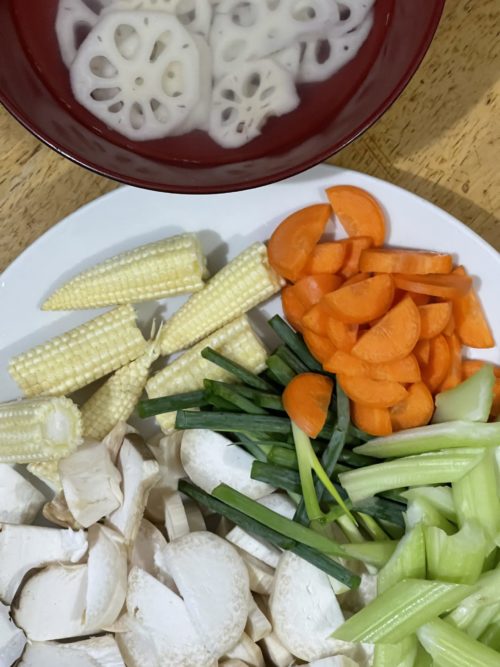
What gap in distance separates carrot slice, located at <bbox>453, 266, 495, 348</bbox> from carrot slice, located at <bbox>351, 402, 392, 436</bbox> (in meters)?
0.21

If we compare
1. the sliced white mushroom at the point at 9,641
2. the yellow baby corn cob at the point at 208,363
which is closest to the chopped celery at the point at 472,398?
the yellow baby corn cob at the point at 208,363

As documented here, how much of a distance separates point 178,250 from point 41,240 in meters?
0.25

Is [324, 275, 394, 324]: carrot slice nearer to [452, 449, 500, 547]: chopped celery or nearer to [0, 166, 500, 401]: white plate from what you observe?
[0, 166, 500, 401]: white plate

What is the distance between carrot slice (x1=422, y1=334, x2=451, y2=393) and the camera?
5.38 feet

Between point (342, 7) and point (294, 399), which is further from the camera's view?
point (294, 399)

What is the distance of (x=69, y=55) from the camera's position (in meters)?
1.47

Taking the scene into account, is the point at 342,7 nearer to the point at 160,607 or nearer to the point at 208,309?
the point at 208,309

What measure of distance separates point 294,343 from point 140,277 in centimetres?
30

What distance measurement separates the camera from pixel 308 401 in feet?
5.24

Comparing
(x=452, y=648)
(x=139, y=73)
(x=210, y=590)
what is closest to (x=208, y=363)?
(x=210, y=590)

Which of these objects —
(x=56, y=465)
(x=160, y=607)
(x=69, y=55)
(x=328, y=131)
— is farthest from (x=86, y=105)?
(x=160, y=607)

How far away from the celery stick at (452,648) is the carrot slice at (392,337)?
0.47 m

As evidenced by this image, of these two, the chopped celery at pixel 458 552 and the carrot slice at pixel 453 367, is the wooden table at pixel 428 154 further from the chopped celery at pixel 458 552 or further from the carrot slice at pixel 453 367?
the chopped celery at pixel 458 552

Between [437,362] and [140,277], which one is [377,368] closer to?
[437,362]
